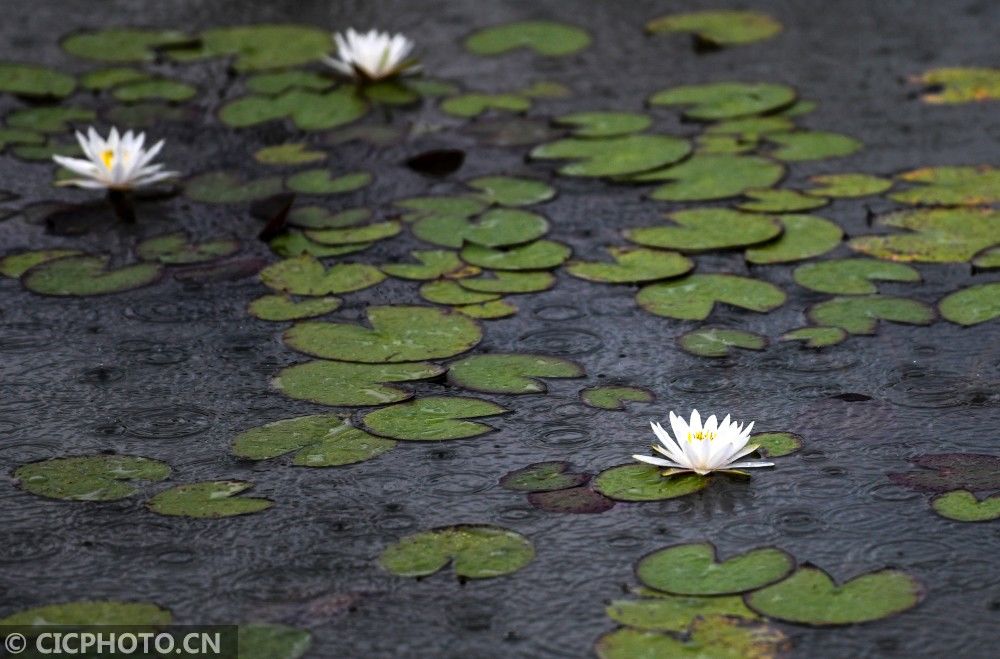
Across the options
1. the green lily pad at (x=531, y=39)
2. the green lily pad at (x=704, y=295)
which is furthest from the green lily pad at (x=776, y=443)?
the green lily pad at (x=531, y=39)

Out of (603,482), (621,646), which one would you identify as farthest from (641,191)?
(621,646)

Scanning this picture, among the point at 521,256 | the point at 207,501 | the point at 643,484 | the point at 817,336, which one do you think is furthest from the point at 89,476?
the point at 817,336

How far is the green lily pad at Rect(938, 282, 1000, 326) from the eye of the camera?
364cm

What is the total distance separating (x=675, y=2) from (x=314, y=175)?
2.42m

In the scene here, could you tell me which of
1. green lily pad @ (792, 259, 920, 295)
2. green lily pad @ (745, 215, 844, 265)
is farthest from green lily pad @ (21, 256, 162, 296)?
green lily pad @ (792, 259, 920, 295)

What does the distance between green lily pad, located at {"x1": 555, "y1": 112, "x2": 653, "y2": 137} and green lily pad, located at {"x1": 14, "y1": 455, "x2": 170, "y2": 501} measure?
8.15ft

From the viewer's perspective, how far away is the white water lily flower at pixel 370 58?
5324 mm

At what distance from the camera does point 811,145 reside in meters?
4.81

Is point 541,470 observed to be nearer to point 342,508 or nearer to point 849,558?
point 342,508

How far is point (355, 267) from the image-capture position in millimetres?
4008

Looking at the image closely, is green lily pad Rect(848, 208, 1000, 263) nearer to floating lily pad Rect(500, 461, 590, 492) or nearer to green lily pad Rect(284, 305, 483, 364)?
green lily pad Rect(284, 305, 483, 364)

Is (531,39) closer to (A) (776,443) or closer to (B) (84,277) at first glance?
(B) (84,277)

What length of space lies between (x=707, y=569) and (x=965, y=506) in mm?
637

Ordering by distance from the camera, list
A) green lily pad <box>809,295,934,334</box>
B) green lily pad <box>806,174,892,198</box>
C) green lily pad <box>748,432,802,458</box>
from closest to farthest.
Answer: green lily pad <box>748,432,802,458</box>, green lily pad <box>809,295,934,334</box>, green lily pad <box>806,174,892,198</box>
